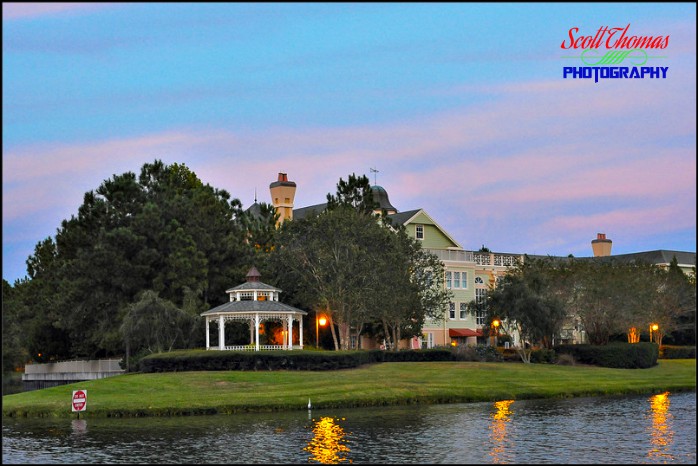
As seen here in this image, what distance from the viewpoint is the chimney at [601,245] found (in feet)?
473

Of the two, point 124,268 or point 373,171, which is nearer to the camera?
point 124,268

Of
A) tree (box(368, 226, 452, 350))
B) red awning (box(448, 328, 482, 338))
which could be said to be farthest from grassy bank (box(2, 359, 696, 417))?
red awning (box(448, 328, 482, 338))

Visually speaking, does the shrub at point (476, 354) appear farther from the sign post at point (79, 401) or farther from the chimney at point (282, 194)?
the chimney at point (282, 194)

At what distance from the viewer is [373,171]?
10794cm

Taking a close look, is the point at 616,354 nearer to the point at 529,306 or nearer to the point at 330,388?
the point at 529,306

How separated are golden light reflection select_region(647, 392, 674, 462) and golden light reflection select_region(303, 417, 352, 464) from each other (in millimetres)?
10103

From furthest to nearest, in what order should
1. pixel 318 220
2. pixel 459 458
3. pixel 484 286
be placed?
1. pixel 484 286
2. pixel 318 220
3. pixel 459 458

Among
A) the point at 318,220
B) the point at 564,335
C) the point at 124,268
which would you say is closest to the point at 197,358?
the point at 124,268

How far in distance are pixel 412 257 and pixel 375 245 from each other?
181 inches

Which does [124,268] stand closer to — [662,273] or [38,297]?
[38,297]

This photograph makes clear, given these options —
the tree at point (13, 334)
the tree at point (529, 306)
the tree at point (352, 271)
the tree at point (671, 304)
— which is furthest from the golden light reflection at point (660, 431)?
the tree at point (13, 334)

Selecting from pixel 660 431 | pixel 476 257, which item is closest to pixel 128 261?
pixel 476 257

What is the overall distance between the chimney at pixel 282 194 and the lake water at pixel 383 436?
7145 cm

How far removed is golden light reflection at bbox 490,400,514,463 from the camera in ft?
105
